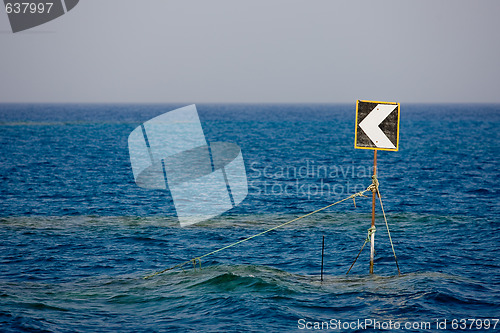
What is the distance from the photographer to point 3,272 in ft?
55.8

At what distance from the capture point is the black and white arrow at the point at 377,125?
45.8ft

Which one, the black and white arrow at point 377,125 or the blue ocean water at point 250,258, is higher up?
the black and white arrow at point 377,125

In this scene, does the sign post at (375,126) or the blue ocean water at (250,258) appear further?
the sign post at (375,126)

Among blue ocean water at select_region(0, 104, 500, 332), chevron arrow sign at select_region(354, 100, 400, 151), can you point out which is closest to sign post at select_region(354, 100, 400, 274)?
chevron arrow sign at select_region(354, 100, 400, 151)

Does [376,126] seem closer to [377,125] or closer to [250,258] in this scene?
[377,125]

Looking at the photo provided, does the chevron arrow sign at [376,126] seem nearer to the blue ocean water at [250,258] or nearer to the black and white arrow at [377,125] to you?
the black and white arrow at [377,125]

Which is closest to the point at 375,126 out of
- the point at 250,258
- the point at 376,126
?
the point at 376,126

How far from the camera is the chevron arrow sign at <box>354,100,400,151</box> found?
13.9 m

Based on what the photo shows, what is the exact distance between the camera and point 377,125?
46.0 feet

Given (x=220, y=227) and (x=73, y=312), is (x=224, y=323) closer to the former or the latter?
(x=73, y=312)

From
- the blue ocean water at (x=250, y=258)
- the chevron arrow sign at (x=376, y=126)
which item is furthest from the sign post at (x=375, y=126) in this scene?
the blue ocean water at (x=250, y=258)

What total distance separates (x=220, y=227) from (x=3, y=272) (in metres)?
9.39

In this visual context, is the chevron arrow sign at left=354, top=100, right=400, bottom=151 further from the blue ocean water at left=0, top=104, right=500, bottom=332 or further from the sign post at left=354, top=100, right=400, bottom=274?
the blue ocean water at left=0, top=104, right=500, bottom=332

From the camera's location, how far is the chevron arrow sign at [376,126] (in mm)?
13906
